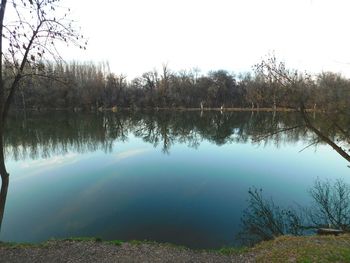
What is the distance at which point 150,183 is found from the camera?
16.3 meters

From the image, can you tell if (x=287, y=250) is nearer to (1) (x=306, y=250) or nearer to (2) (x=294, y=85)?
(1) (x=306, y=250)

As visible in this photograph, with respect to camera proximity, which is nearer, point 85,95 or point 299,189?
point 299,189

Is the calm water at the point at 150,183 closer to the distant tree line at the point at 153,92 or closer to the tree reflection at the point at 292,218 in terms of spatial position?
the tree reflection at the point at 292,218

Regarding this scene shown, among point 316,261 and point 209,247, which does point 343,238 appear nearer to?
point 316,261

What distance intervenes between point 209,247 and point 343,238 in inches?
152

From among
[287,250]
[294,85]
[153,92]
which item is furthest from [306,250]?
[153,92]

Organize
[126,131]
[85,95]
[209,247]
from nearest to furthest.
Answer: [209,247] → [126,131] → [85,95]

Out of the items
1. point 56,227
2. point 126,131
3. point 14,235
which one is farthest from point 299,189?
point 126,131

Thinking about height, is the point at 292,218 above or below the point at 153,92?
below

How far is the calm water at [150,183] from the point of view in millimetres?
10984

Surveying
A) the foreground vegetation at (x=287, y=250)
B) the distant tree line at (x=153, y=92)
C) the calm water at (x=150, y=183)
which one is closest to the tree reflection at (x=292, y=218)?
the calm water at (x=150, y=183)

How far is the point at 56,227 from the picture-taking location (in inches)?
442

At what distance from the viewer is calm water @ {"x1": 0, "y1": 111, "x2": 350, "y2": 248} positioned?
10984 mm

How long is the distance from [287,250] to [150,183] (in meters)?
9.92
